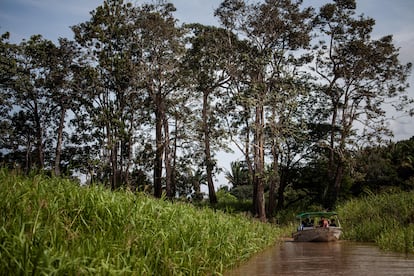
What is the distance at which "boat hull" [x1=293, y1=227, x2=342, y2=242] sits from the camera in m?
17.6

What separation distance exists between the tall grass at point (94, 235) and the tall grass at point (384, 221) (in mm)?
6384

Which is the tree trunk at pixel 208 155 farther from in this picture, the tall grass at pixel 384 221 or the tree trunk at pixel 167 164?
the tall grass at pixel 384 221

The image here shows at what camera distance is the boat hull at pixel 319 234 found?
1758 centimetres

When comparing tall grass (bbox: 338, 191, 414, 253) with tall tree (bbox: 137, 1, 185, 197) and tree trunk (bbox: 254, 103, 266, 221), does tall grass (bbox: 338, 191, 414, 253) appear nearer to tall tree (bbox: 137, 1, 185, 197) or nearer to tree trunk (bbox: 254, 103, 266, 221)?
tree trunk (bbox: 254, 103, 266, 221)

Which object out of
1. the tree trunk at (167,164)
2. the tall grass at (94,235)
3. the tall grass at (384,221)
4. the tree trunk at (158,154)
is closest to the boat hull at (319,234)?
the tall grass at (384,221)

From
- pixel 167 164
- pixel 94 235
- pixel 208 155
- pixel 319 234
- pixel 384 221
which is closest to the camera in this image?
pixel 94 235

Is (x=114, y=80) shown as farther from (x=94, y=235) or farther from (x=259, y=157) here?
(x=94, y=235)

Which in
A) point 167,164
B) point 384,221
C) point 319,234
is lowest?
point 319,234

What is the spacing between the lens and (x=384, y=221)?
16438 mm

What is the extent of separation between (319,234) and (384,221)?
2.70 meters

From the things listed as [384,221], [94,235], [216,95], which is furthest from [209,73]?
[94,235]

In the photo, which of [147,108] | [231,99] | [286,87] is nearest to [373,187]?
[286,87]

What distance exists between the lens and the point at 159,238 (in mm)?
6324

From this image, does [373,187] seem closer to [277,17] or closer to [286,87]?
[286,87]
